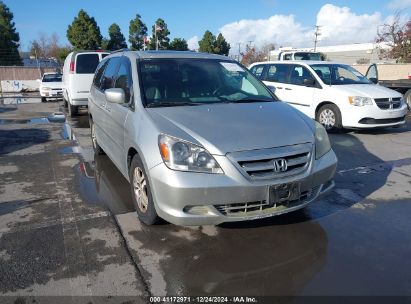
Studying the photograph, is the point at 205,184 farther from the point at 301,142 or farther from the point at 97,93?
the point at 97,93

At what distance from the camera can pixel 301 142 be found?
3459 millimetres

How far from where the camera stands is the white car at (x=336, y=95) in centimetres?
827

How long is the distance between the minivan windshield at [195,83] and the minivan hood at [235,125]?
24 centimetres

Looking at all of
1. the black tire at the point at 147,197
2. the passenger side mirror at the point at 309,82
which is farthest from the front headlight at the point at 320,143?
the passenger side mirror at the point at 309,82

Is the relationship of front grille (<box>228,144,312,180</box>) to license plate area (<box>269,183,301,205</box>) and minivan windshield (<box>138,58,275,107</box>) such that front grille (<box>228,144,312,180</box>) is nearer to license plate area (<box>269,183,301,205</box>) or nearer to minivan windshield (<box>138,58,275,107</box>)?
license plate area (<box>269,183,301,205</box>)

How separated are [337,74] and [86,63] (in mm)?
7435

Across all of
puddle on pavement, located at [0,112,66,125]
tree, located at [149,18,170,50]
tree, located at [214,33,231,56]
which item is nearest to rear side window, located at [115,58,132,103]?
puddle on pavement, located at [0,112,66,125]

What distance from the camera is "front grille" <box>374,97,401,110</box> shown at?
27.1ft

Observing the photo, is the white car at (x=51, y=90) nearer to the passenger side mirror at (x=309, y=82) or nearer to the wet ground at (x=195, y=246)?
the passenger side mirror at (x=309, y=82)

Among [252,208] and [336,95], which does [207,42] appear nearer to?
[336,95]

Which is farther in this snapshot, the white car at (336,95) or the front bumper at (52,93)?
the front bumper at (52,93)

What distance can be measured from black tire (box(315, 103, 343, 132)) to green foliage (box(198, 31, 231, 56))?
46002 millimetres

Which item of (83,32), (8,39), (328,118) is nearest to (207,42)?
Answer: (83,32)

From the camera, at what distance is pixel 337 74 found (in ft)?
30.6
